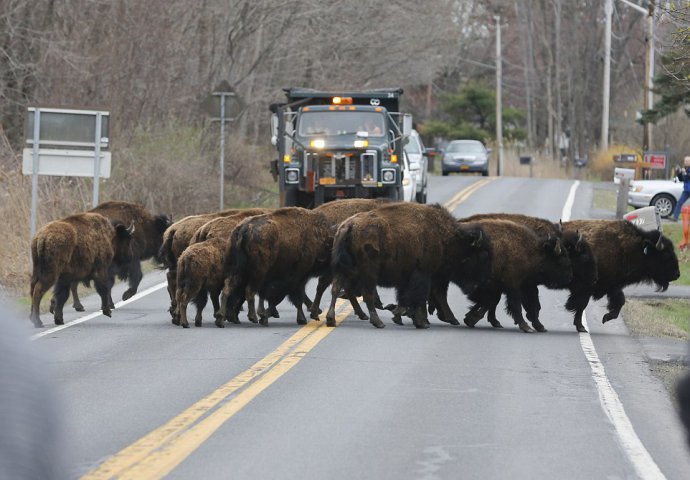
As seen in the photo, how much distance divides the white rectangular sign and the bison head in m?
9.65

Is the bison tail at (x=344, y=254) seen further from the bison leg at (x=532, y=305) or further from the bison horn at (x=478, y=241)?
the bison leg at (x=532, y=305)

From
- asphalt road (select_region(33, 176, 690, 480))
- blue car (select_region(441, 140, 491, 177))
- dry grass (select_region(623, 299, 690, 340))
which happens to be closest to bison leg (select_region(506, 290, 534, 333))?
asphalt road (select_region(33, 176, 690, 480))

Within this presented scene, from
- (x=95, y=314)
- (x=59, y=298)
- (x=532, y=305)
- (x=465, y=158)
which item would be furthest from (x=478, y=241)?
(x=465, y=158)

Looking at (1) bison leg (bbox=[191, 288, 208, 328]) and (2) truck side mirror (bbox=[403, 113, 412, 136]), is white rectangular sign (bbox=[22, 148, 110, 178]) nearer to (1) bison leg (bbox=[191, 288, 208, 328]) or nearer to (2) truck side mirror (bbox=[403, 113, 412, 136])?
(1) bison leg (bbox=[191, 288, 208, 328])

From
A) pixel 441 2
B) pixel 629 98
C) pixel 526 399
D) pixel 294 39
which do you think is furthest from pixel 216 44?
pixel 629 98

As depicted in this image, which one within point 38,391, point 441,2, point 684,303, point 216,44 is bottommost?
point 684,303

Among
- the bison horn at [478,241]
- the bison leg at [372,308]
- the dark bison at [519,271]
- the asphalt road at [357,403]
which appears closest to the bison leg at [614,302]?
the asphalt road at [357,403]

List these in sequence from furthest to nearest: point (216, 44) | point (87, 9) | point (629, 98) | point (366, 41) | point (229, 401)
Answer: point (629, 98) → point (366, 41) → point (216, 44) → point (87, 9) → point (229, 401)

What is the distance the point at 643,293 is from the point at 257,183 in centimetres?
1875

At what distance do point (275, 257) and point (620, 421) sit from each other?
6053mm

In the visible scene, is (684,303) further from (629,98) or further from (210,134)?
(629,98)

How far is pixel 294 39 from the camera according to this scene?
43.7 metres

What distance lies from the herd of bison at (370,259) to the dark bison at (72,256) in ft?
0.05

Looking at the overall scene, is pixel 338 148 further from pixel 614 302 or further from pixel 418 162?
pixel 614 302
